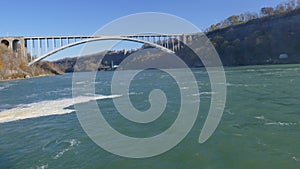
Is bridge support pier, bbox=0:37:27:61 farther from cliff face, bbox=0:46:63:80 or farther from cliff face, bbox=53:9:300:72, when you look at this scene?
cliff face, bbox=53:9:300:72

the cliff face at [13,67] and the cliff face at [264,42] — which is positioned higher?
the cliff face at [264,42]

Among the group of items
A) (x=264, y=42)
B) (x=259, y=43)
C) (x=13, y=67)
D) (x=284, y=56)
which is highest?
(x=264, y=42)

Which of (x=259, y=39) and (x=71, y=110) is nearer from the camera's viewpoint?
(x=71, y=110)

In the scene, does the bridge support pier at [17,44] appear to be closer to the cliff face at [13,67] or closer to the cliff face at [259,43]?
the cliff face at [13,67]

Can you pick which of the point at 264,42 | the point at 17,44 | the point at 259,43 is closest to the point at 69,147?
the point at 259,43

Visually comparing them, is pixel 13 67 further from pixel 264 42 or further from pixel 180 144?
pixel 264 42

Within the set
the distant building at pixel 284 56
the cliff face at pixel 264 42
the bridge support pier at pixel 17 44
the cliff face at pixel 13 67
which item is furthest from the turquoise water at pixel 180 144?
the bridge support pier at pixel 17 44

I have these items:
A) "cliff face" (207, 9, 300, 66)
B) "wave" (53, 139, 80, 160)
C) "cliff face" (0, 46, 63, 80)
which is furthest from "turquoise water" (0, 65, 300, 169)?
"cliff face" (207, 9, 300, 66)

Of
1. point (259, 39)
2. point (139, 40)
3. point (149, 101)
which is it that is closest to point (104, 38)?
point (139, 40)

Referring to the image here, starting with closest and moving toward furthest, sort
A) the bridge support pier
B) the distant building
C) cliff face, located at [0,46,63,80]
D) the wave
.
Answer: the wave → cliff face, located at [0,46,63,80] → the distant building → the bridge support pier

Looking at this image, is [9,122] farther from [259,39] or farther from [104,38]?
[259,39]

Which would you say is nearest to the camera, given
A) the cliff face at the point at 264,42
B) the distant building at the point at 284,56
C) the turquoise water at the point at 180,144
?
the turquoise water at the point at 180,144
